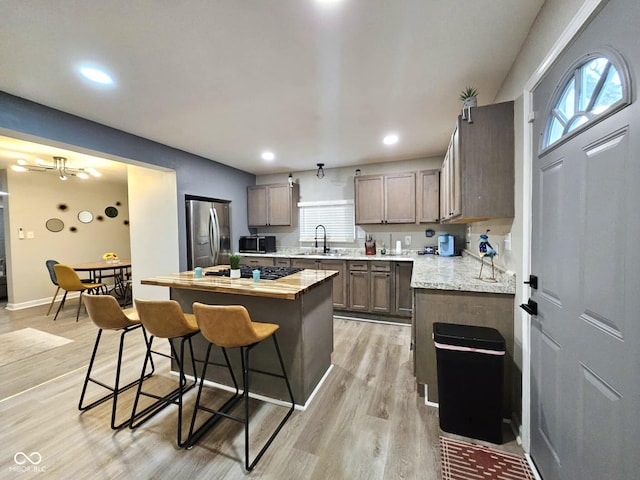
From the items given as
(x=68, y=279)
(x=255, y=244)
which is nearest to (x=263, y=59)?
(x=255, y=244)

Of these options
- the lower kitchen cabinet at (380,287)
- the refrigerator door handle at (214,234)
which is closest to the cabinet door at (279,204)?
the refrigerator door handle at (214,234)

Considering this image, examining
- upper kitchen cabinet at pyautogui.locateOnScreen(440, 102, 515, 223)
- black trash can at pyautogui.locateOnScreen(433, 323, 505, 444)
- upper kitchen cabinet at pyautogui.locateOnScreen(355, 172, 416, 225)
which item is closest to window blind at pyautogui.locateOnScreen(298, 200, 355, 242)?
upper kitchen cabinet at pyautogui.locateOnScreen(355, 172, 416, 225)

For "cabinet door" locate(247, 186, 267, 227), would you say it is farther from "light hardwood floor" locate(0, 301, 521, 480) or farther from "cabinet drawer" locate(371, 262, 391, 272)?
"light hardwood floor" locate(0, 301, 521, 480)

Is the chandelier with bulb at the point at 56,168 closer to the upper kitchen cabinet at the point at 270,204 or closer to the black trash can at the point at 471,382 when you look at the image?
the upper kitchen cabinet at the point at 270,204

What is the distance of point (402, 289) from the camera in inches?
154

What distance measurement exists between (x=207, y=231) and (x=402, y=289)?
3.15 m

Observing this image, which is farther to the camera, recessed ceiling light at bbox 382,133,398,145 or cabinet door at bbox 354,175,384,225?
cabinet door at bbox 354,175,384,225

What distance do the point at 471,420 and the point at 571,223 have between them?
1.36 m

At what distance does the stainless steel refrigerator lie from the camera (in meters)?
3.97

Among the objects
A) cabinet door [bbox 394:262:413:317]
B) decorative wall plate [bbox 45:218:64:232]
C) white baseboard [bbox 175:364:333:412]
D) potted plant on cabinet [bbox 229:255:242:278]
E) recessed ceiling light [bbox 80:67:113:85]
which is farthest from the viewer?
decorative wall plate [bbox 45:218:64:232]

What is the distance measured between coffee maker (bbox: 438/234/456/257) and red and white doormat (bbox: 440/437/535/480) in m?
2.75

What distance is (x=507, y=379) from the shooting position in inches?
73.9

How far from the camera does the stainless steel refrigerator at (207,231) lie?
3.97 metres

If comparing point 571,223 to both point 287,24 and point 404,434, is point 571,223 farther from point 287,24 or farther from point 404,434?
point 287,24
